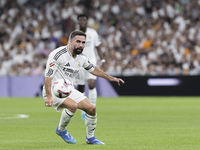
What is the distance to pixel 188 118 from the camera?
445 inches

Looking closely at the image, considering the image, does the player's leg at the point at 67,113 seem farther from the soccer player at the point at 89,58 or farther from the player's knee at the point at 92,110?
the soccer player at the point at 89,58

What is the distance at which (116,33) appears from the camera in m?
24.0

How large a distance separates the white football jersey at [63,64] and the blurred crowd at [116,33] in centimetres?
1388

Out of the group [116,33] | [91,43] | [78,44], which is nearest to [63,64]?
[78,44]

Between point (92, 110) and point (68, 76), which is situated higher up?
point (68, 76)

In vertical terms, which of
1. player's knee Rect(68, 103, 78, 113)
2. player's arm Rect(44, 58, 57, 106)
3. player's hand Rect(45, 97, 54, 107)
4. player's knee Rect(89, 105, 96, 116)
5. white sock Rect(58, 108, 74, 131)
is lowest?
white sock Rect(58, 108, 74, 131)

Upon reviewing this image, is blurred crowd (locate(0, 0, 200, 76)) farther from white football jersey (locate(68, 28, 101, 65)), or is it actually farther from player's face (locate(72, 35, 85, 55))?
player's face (locate(72, 35, 85, 55))

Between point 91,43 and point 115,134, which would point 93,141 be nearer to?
point 115,134

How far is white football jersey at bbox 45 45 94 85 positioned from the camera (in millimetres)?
6895

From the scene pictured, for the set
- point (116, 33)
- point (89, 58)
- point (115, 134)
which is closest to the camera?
point (115, 134)

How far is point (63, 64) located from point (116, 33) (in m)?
17.1

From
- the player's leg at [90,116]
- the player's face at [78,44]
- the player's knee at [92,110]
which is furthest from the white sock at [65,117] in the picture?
the player's face at [78,44]

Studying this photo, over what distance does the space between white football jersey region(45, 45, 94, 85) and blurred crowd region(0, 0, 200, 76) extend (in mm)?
13884

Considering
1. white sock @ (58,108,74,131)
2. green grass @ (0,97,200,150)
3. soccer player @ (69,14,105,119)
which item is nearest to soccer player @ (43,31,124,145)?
white sock @ (58,108,74,131)
